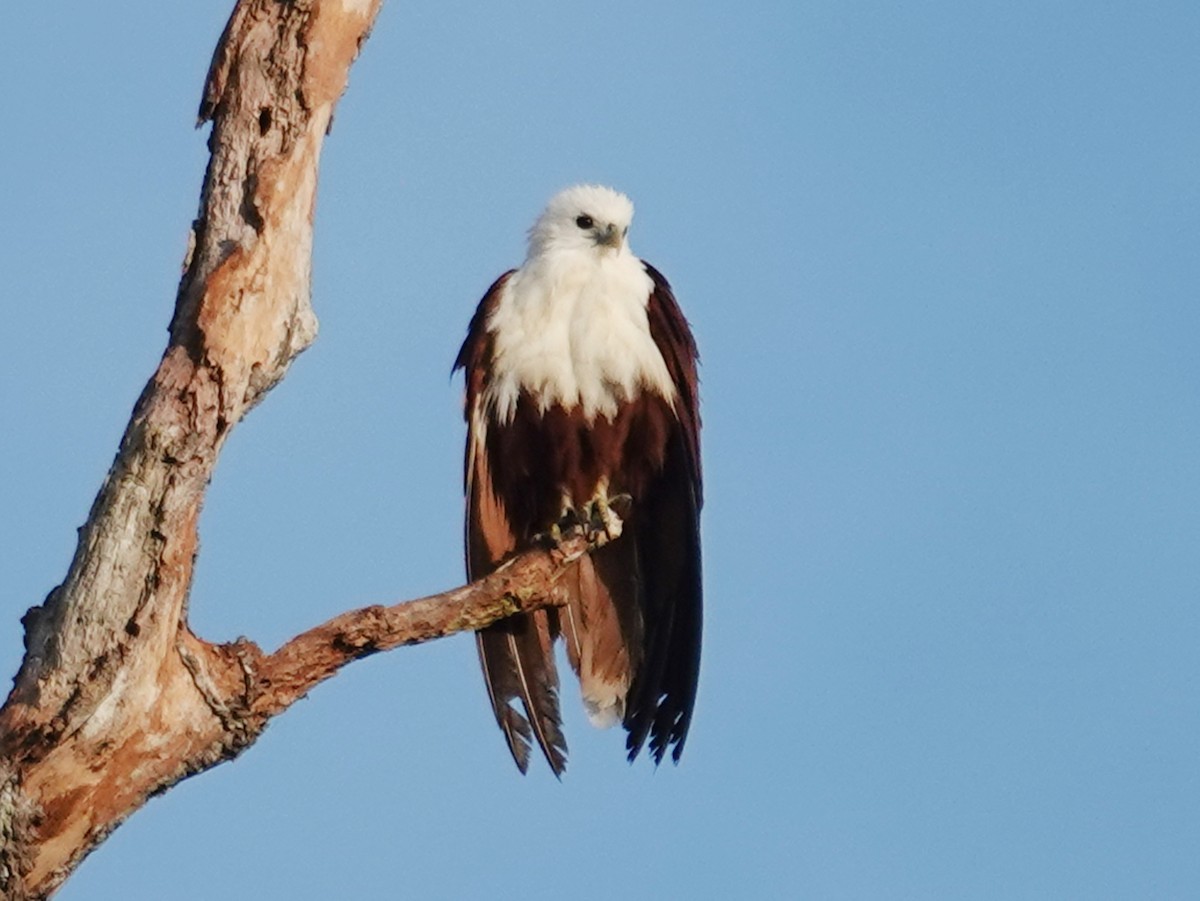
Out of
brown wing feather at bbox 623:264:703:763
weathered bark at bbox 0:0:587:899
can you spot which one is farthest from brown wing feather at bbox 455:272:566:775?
weathered bark at bbox 0:0:587:899

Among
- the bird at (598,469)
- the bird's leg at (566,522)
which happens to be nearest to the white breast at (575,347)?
the bird at (598,469)

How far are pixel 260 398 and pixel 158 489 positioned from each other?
36cm

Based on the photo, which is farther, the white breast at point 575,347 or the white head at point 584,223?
the white head at point 584,223

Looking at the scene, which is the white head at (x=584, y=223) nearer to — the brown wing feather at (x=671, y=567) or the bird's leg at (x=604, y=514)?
the brown wing feather at (x=671, y=567)

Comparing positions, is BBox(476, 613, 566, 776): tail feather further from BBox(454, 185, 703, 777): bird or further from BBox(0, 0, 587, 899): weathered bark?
BBox(0, 0, 587, 899): weathered bark

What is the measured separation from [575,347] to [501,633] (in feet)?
3.94

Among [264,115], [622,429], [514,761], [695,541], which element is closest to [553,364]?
[622,429]

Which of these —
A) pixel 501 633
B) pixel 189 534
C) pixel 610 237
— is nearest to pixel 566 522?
pixel 501 633

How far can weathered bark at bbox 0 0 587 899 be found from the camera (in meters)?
4.66

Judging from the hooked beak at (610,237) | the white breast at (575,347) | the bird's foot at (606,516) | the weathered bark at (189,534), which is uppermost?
the hooked beak at (610,237)

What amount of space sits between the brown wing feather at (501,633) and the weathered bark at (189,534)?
1779 millimetres

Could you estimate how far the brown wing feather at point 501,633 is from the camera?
674 cm

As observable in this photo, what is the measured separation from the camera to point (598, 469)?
24.0ft

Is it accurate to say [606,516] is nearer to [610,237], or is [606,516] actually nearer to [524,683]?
[524,683]
